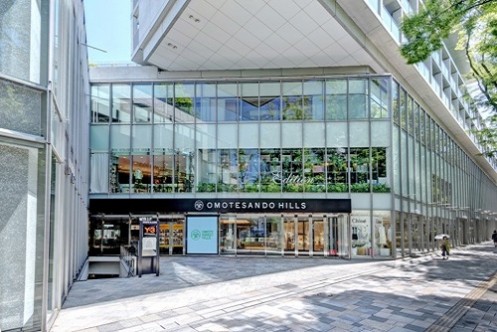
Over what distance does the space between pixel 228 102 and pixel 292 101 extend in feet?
12.3

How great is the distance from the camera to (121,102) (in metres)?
22.0

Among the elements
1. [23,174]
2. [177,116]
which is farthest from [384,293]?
[177,116]

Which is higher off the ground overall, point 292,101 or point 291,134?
point 292,101

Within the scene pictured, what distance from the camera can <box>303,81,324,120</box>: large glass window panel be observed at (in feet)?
69.6

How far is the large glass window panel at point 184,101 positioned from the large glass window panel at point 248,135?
2953mm

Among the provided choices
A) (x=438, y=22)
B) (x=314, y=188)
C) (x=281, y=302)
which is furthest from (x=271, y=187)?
(x=438, y=22)

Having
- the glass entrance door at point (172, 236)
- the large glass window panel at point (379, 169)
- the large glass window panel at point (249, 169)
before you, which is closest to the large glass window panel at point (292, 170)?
the large glass window panel at point (249, 169)

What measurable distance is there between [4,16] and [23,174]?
2375mm

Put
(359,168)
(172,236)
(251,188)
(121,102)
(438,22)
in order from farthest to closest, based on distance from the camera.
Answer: (121,102) < (251,188) < (172,236) < (359,168) < (438,22)

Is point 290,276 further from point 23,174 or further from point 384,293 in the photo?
point 23,174

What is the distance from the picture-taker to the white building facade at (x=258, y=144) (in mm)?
20047

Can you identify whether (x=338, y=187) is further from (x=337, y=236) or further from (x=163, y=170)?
(x=163, y=170)

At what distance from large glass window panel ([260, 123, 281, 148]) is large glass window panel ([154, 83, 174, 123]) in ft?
17.9

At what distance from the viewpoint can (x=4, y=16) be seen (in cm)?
548
